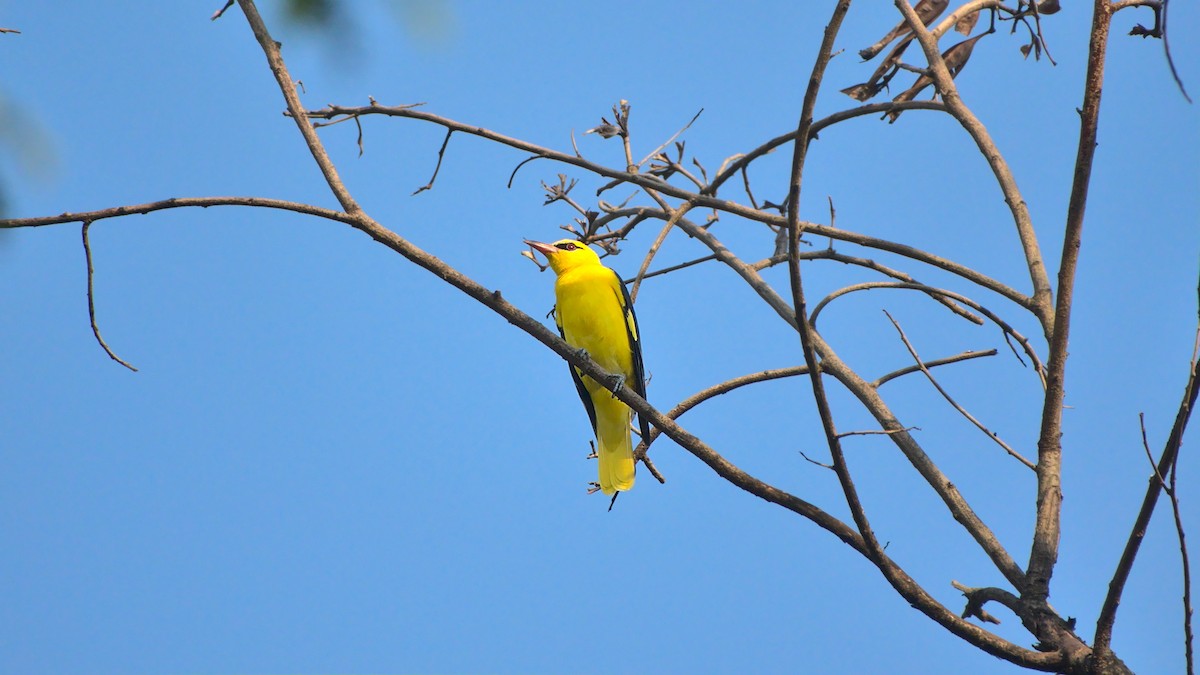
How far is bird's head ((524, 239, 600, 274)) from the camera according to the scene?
244 inches

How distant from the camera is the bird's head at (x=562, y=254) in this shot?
6203 millimetres

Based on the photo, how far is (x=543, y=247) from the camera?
245 inches

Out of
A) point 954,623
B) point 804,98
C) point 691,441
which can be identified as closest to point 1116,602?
point 954,623

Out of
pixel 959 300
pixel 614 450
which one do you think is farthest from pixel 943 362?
pixel 614 450

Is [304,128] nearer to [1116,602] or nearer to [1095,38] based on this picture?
[1095,38]

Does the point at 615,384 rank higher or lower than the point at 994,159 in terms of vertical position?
lower

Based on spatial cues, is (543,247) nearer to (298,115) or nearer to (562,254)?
(562,254)

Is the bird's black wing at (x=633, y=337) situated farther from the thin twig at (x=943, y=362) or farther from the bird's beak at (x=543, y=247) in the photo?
the thin twig at (x=943, y=362)

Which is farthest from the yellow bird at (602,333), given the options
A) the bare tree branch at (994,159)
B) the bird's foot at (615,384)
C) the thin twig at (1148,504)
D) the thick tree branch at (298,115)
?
the thin twig at (1148,504)

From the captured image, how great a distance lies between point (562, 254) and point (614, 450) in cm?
133

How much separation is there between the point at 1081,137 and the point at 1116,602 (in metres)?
1.40

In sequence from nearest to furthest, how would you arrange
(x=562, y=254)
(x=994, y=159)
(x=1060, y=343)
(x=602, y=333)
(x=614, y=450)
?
1. (x=1060, y=343)
2. (x=994, y=159)
3. (x=614, y=450)
4. (x=602, y=333)
5. (x=562, y=254)

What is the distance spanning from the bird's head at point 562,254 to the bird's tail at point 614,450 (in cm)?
90

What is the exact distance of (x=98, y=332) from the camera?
10.4 ft
